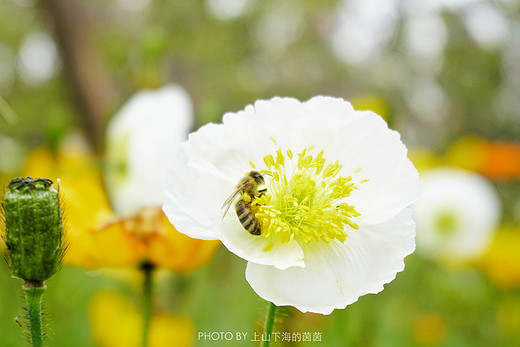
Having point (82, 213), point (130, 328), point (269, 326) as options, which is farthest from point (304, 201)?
point (130, 328)

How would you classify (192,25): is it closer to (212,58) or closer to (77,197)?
(212,58)

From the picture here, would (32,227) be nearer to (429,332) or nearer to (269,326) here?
(269,326)

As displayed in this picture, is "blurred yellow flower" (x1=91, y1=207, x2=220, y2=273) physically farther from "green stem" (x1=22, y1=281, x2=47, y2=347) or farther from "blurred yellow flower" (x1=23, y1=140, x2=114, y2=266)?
"green stem" (x1=22, y1=281, x2=47, y2=347)

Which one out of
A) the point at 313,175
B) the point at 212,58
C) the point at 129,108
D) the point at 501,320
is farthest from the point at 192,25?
the point at 313,175

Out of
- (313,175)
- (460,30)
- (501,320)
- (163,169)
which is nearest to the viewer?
(313,175)

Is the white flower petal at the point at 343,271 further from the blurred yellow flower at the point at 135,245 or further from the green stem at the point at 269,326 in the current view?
the blurred yellow flower at the point at 135,245

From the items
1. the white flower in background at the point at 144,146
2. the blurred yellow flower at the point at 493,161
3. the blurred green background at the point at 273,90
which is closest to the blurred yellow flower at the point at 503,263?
the blurred green background at the point at 273,90
